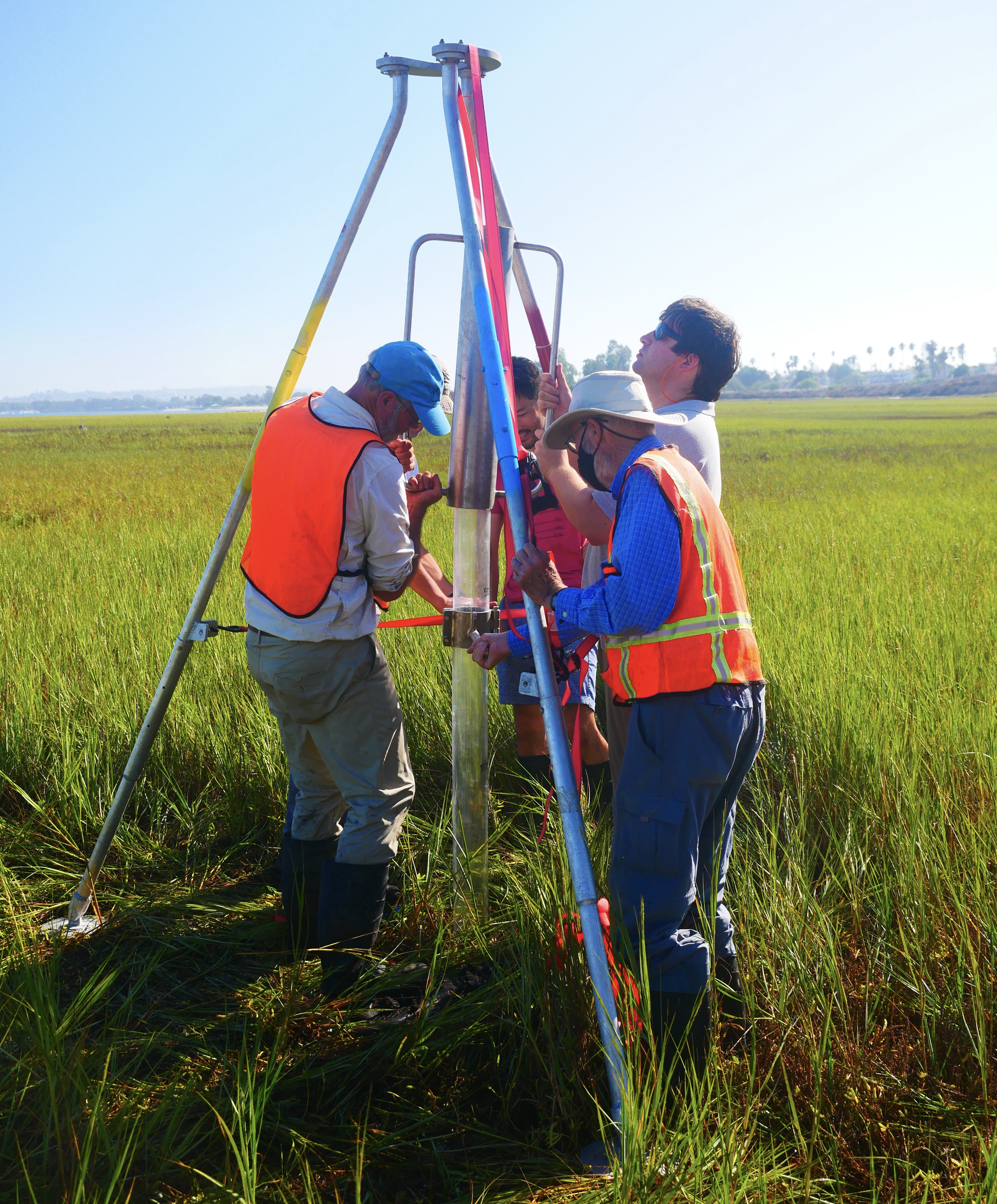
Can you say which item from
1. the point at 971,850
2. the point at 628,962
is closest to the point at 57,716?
the point at 628,962

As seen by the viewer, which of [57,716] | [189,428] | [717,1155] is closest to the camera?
[717,1155]

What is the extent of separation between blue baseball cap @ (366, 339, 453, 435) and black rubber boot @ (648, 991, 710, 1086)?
64.8 inches

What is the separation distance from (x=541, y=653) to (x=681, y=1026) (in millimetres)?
943

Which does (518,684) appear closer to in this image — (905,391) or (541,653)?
(541,653)

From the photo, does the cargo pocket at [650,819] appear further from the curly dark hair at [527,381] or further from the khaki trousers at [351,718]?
the curly dark hair at [527,381]

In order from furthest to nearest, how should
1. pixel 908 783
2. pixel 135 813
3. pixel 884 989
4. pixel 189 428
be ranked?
pixel 189 428
pixel 135 813
pixel 908 783
pixel 884 989

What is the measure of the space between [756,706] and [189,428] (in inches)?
2219

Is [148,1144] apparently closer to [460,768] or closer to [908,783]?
[460,768]

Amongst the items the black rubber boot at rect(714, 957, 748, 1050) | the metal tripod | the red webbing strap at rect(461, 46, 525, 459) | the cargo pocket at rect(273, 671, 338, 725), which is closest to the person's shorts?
the metal tripod

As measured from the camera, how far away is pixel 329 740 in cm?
262

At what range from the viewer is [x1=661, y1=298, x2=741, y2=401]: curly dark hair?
8.87 feet

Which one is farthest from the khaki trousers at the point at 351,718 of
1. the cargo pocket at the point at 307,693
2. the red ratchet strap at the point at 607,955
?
the red ratchet strap at the point at 607,955

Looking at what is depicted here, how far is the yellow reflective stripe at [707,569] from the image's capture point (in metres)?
1.97

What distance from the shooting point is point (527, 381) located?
3.61 meters
